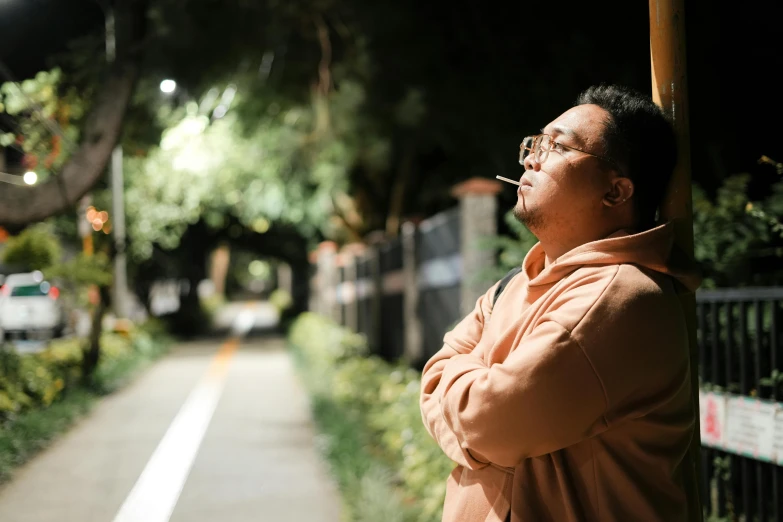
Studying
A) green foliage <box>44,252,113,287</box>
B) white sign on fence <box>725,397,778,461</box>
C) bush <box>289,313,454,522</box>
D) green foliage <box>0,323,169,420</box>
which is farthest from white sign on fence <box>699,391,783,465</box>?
green foliage <box>44,252,113,287</box>

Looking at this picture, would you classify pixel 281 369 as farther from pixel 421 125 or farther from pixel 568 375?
pixel 568 375

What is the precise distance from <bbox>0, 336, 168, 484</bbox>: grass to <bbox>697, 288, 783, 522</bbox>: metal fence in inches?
232

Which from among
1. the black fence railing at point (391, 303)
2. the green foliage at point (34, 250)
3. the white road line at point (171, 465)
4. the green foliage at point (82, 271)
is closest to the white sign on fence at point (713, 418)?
the white road line at point (171, 465)

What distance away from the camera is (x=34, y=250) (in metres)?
18.9

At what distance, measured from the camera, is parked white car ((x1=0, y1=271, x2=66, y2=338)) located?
65.2 ft

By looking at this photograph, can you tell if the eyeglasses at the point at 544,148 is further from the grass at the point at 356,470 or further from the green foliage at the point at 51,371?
the green foliage at the point at 51,371

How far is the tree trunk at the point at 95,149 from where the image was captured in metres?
6.09

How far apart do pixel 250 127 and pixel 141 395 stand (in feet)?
18.7

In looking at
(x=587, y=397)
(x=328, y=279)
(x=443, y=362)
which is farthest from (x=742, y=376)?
(x=328, y=279)

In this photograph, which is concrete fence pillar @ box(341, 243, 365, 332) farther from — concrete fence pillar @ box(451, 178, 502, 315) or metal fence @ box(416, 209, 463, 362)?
concrete fence pillar @ box(451, 178, 502, 315)

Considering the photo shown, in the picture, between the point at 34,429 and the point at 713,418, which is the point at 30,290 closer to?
the point at 34,429

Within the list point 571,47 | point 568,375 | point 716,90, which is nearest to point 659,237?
point 568,375

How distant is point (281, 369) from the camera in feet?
53.4

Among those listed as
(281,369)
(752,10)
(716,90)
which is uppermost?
(752,10)
